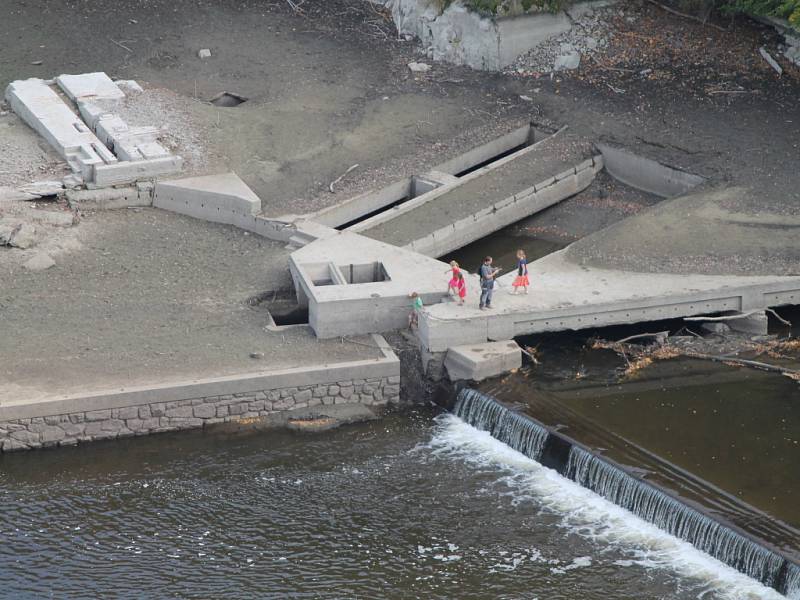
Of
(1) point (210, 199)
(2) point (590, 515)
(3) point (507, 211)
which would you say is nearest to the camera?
(2) point (590, 515)

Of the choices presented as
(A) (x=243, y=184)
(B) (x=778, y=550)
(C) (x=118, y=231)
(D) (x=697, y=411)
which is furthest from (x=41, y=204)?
(B) (x=778, y=550)

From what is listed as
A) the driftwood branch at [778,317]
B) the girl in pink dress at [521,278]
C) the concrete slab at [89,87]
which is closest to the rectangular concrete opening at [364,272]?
the girl in pink dress at [521,278]

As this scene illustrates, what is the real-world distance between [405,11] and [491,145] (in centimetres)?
851

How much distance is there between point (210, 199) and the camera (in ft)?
125

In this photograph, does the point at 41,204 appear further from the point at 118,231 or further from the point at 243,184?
the point at 243,184

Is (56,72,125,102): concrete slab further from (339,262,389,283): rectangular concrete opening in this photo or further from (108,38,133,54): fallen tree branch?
(339,262,389,283): rectangular concrete opening

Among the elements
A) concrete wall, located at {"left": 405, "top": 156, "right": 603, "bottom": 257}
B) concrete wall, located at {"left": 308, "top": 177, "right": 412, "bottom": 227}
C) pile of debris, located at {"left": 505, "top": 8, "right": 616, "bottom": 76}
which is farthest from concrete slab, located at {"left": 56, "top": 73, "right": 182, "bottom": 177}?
pile of debris, located at {"left": 505, "top": 8, "right": 616, "bottom": 76}

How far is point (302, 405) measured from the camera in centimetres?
3180

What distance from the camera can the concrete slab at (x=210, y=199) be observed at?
3794 centimetres

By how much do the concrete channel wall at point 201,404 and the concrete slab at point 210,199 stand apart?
290 inches

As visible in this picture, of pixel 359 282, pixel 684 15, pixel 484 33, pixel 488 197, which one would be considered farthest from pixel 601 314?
pixel 684 15

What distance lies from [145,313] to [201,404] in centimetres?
361

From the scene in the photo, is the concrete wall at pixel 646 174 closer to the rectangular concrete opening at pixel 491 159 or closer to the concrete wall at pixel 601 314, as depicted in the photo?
the rectangular concrete opening at pixel 491 159

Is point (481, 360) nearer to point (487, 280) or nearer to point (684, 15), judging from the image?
point (487, 280)
